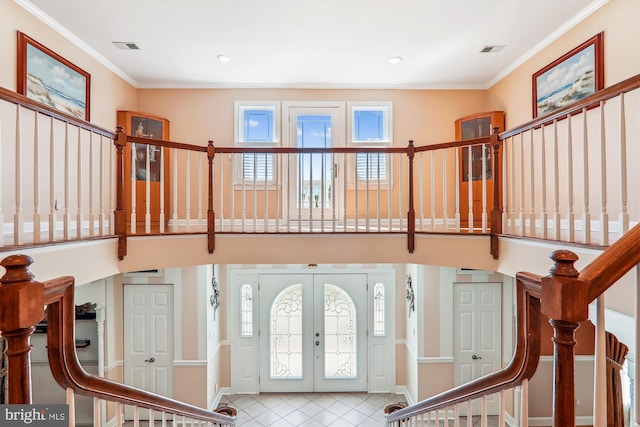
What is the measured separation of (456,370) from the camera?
5.21 m

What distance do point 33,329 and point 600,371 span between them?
138cm

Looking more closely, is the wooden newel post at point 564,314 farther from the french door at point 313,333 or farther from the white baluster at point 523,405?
the french door at point 313,333

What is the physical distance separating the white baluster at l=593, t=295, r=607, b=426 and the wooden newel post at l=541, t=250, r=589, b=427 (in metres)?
0.05

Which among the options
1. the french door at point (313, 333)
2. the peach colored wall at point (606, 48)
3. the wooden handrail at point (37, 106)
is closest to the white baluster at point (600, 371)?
the wooden handrail at point (37, 106)

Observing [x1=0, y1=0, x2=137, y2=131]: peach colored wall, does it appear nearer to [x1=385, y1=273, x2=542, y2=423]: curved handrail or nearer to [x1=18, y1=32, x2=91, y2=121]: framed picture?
[x1=18, y1=32, x2=91, y2=121]: framed picture

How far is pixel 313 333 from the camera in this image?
19.3 feet

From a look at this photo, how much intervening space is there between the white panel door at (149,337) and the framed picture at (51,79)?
2645mm

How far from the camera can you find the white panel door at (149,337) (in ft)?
16.6

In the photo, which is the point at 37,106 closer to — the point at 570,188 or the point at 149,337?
the point at 570,188

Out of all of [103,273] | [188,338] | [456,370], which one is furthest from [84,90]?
[456,370]

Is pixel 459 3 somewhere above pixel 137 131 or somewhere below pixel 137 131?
above

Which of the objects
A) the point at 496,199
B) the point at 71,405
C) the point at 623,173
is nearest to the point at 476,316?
the point at 496,199

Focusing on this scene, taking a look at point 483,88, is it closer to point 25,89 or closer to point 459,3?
point 459,3

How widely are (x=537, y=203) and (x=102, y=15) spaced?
17.1 ft
